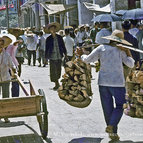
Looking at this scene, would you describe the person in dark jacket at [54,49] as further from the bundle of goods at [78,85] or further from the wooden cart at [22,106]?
the wooden cart at [22,106]

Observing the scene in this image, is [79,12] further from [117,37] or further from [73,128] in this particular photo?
[117,37]

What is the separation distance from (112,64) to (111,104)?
59 cm

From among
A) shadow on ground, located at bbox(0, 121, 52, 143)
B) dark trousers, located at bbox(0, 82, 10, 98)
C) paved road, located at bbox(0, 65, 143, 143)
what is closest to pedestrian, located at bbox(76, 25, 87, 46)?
paved road, located at bbox(0, 65, 143, 143)

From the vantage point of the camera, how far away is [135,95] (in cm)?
684

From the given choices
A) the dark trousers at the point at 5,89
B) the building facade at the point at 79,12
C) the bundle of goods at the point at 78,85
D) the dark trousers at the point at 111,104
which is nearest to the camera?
the dark trousers at the point at 111,104

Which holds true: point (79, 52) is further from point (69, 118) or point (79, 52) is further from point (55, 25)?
point (55, 25)

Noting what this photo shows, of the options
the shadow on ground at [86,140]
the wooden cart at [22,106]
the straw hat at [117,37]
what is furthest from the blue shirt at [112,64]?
the wooden cart at [22,106]

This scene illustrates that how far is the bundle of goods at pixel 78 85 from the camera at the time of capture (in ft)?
26.1

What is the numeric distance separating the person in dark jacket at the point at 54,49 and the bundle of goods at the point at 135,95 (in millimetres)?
7229

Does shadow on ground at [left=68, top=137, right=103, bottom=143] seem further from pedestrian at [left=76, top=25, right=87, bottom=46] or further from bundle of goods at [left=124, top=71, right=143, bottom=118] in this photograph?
pedestrian at [left=76, top=25, right=87, bottom=46]

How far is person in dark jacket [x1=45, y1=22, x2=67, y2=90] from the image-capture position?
14.1m

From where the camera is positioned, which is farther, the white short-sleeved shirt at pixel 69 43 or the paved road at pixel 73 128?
the white short-sleeved shirt at pixel 69 43

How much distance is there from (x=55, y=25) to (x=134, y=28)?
214cm

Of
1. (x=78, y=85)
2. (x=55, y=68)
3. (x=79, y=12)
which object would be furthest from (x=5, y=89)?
(x=79, y=12)
